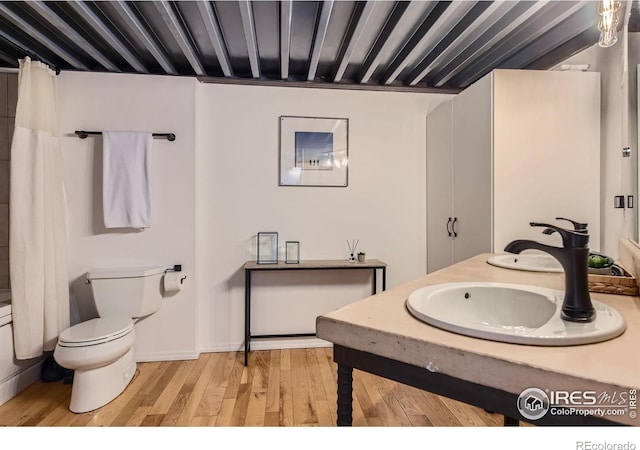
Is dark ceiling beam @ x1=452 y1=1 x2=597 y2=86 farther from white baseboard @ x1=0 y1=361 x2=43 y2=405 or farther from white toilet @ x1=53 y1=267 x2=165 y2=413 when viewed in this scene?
white baseboard @ x1=0 y1=361 x2=43 y2=405

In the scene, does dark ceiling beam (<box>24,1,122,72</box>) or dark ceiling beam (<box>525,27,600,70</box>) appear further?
dark ceiling beam (<box>525,27,600,70</box>)

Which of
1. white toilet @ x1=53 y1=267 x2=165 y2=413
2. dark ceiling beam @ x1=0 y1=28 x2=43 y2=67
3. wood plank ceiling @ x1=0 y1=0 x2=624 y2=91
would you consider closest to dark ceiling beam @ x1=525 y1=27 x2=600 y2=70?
wood plank ceiling @ x1=0 y1=0 x2=624 y2=91

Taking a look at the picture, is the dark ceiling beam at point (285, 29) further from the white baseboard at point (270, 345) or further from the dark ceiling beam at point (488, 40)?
the white baseboard at point (270, 345)

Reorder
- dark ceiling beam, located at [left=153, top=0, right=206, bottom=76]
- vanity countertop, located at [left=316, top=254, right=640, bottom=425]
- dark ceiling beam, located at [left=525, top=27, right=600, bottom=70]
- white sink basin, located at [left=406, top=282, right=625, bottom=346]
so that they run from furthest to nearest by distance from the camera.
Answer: dark ceiling beam, located at [left=525, top=27, right=600, bottom=70] → dark ceiling beam, located at [left=153, top=0, right=206, bottom=76] → white sink basin, located at [left=406, top=282, right=625, bottom=346] → vanity countertop, located at [left=316, top=254, right=640, bottom=425]

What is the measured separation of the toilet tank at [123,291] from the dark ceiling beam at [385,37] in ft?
7.56

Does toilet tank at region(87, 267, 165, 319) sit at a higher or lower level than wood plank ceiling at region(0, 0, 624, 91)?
lower

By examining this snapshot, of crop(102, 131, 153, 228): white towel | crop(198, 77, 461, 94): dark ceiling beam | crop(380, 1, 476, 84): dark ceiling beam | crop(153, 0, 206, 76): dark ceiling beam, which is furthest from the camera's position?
crop(198, 77, 461, 94): dark ceiling beam

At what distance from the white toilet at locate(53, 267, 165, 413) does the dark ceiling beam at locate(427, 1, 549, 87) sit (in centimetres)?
Answer: 280

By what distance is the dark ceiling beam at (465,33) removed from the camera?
5.76 feet

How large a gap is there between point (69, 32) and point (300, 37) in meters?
1.39

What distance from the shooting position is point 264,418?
1.78 m

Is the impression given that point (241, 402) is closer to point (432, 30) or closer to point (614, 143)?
point (614, 143)

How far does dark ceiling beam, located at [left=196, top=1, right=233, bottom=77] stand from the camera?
66.4 inches
